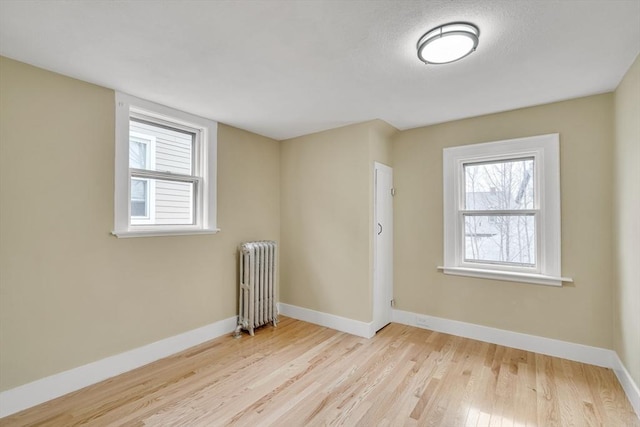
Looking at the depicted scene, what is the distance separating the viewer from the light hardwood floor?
6.45 feet

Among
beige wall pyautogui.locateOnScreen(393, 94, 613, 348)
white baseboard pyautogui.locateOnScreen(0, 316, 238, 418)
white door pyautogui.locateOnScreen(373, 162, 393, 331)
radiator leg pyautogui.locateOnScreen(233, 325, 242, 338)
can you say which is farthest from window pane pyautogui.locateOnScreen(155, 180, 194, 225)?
beige wall pyautogui.locateOnScreen(393, 94, 613, 348)

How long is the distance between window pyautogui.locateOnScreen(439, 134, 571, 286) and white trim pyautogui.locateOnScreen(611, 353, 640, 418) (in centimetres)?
71

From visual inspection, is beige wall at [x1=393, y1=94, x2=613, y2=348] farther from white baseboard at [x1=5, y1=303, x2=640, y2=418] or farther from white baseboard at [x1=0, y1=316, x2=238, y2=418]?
white baseboard at [x1=0, y1=316, x2=238, y2=418]

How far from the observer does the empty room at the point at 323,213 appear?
181cm

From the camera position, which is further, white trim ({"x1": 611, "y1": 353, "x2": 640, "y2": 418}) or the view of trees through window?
the view of trees through window

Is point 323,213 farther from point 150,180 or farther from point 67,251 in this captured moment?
point 67,251

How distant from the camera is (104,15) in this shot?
157 centimetres

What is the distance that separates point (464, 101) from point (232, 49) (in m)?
2.07

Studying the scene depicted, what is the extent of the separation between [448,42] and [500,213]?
6.59ft

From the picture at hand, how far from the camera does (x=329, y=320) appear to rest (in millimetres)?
3594

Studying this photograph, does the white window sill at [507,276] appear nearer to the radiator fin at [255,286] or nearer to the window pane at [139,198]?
the radiator fin at [255,286]

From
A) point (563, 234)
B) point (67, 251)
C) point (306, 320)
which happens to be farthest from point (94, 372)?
point (563, 234)

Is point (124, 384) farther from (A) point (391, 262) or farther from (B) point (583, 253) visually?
(B) point (583, 253)

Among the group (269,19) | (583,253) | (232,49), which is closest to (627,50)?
(583,253)
